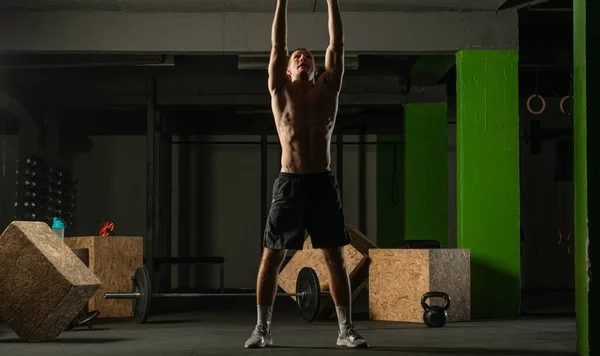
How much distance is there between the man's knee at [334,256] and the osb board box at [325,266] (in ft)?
6.65

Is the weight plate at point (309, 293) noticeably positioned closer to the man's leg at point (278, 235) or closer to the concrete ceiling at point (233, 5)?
the man's leg at point (278, 235)

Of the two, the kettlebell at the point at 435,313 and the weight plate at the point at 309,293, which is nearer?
the kettlebell at the point at 435,313

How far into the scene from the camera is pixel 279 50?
3.97 m

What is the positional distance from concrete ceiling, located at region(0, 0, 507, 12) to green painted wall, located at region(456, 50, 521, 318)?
66cm

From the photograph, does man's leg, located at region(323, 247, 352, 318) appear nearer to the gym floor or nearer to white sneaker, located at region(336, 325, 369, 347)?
white sneaker, located at region(336, 325, 369, 347)

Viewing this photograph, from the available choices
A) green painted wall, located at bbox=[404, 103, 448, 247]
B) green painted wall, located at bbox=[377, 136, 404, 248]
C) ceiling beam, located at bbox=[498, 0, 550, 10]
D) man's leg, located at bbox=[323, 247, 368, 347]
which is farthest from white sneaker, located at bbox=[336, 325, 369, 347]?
green painted wall, located at bbox=[377, 136, 404, 248]

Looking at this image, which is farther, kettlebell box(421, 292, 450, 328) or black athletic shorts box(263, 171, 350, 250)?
kettlebell box(421, 292, 450, 328)

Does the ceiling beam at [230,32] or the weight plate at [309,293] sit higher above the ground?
the ceiling beam at [230,32]

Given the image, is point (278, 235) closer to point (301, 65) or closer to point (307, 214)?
point (307, 214)

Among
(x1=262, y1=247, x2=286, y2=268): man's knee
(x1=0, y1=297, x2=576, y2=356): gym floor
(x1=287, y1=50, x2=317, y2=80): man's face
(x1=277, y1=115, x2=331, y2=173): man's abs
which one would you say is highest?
(x1=287, y1=50, x2=317, y2=80): man's face

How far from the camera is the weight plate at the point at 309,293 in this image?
559 centimetres

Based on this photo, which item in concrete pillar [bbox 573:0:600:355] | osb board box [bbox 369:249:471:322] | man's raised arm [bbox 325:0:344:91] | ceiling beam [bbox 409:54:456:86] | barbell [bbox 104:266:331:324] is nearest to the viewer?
concrete pillar [bbox 573:0:600:355]

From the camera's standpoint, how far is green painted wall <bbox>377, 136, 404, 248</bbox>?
11.4 metres

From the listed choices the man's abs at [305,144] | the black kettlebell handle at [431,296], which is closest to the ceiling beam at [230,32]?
the black kettlebell handle at [431,296]
